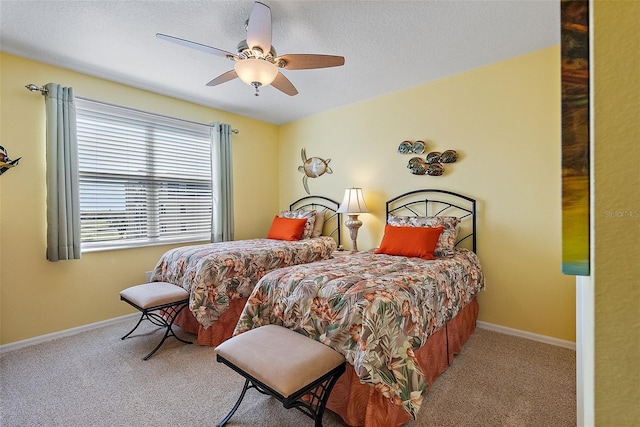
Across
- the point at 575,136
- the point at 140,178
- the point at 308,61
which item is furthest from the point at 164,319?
the point at 575,136

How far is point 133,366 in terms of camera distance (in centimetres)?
223

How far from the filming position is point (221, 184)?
3963 mm

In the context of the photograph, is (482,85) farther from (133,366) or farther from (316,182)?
(133,366)

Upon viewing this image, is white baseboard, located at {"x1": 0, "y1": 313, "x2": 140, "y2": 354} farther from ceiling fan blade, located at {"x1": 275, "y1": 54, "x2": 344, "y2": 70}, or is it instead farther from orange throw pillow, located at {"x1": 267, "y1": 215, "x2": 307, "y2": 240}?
ceiling fan blade, located at {"x1": 275, "y1": 54, "x2": 344, "y2": 70}

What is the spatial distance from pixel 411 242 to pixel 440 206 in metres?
0.74

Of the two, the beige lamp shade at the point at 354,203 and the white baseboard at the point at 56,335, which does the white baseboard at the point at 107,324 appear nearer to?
the white baseboard at the point at 56,335

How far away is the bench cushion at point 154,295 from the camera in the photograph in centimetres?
238

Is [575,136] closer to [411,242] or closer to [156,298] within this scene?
[411,242]

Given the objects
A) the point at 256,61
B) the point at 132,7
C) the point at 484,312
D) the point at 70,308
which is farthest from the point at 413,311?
the point at 70,308

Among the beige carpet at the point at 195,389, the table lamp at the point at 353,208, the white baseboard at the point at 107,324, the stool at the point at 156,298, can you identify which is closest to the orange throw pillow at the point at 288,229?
the table lamp at the point at 353,208

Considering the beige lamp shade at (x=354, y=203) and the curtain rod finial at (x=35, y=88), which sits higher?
the curtain rod finial at (x=35, y=88)

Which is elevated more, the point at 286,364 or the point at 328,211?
the point at 328,211

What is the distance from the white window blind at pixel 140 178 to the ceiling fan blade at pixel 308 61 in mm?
2170

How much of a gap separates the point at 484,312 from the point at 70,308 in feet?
13.4
